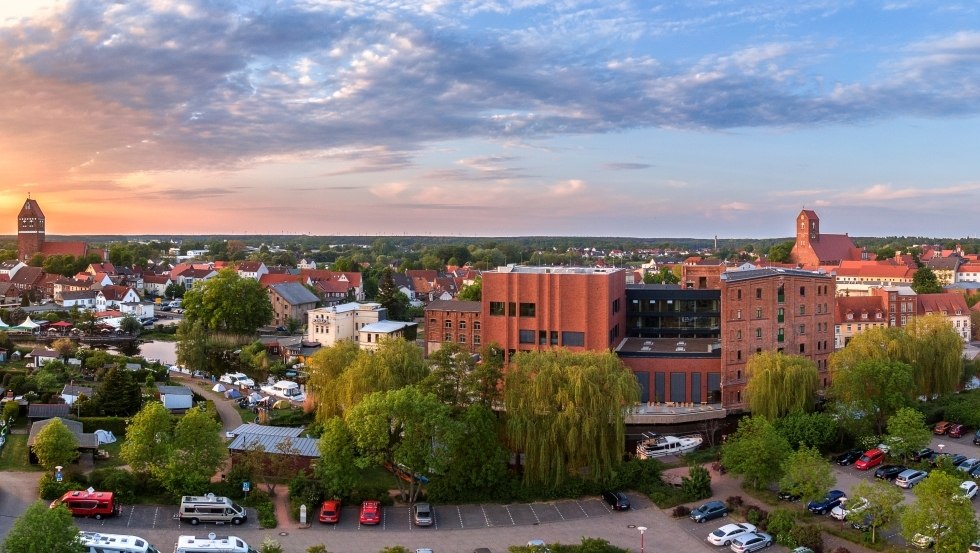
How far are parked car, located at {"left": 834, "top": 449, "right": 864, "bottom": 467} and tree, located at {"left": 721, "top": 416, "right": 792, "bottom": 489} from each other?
5.10 meters

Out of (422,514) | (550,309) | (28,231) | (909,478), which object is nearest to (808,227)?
(550,309)

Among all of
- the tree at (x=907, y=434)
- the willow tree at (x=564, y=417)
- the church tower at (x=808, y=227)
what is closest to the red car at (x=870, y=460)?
the tree at (x=907, y=434)

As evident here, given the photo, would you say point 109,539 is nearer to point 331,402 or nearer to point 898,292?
point 331,402

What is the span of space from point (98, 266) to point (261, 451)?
9106 centimetres

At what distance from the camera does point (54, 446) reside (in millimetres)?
27859

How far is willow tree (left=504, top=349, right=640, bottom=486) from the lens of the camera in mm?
28859

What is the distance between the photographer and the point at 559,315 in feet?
151

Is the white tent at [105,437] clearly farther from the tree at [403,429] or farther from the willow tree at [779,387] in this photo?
the willow tree at [779,387]

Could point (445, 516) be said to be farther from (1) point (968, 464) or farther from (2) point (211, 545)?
(1) point (968, 464)

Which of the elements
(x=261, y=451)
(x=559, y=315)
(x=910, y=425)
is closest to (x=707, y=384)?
(x=559, y=315)

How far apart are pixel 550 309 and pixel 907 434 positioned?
20.3m

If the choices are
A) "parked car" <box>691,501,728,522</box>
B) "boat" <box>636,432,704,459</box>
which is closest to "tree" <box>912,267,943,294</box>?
"boat" <box>636,432,704,459</box>

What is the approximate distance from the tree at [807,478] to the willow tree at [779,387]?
1065cm

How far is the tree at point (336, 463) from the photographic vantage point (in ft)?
85.9
